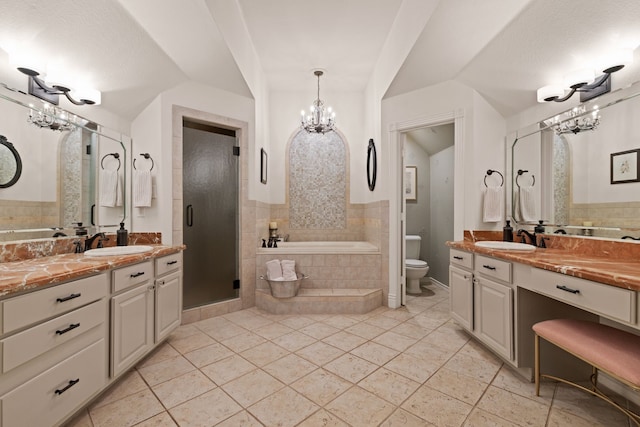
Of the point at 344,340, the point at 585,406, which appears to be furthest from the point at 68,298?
the point at 585,406

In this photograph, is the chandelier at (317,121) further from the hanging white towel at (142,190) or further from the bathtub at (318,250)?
the hanging white towel at (142,190)

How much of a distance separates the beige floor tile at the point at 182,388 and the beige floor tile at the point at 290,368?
0.40 metres

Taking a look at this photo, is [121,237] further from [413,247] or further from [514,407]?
[413,247]

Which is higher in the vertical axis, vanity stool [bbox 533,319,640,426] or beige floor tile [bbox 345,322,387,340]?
vanity stool [bbox 533,319,640,426]

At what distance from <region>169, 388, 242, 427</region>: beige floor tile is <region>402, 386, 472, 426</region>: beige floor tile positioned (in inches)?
39.4

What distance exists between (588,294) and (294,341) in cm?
200

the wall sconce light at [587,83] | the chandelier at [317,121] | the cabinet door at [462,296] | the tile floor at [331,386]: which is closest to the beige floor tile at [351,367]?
the tile floor at [331,386]

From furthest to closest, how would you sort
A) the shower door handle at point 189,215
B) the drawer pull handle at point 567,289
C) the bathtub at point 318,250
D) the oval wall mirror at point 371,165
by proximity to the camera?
the oval wall mirror at point 371,165
the bathtub at point 318,250
the shower door handle at point 189,215
the drawer pull handle at point 567,289

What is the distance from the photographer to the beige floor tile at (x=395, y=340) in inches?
90.4

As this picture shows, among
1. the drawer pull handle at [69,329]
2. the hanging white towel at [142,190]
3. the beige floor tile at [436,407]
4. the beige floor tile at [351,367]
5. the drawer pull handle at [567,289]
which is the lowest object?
the beige floor tile at [351,367]

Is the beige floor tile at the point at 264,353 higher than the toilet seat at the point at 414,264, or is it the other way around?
the toilet seat at the point at 414,264

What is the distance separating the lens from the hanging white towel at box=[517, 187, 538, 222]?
2.45 m

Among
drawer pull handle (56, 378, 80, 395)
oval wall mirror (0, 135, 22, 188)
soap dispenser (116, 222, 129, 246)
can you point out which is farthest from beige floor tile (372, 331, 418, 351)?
oval wall mirror (0, 135, 22, 188)

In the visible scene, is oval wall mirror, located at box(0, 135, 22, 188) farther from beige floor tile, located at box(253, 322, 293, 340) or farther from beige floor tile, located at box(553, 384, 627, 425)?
beige floor tile, located at box(553, 384, 627, 425)
